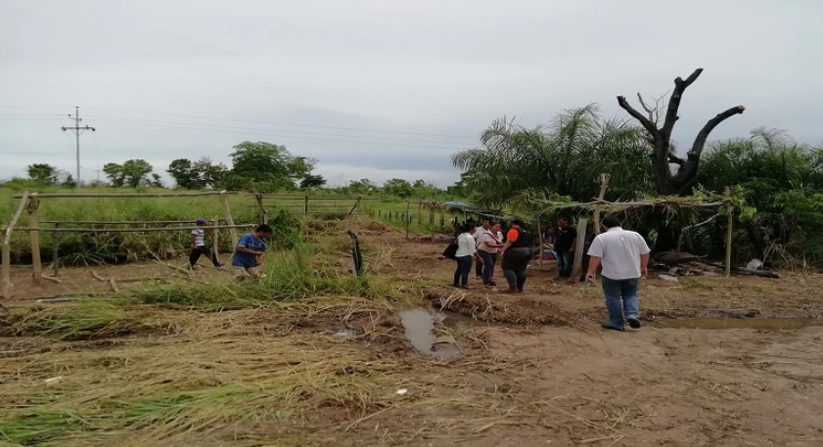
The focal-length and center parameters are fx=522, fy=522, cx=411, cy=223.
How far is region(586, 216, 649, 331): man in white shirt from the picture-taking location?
6191mm

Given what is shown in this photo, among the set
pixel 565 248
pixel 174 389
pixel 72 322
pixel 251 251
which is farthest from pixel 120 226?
pixel 565 248

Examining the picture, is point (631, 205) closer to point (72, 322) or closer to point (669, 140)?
point (669, 140)

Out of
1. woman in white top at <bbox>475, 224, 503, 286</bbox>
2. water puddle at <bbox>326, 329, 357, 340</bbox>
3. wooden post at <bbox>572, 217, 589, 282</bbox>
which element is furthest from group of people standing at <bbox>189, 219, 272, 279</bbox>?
wooden post at <bbox>572, 217, 589, 282</bbox>

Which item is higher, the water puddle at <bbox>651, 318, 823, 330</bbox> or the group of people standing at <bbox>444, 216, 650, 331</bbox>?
the group of people standing at <bbox>444, 216, 650, 331</bbox>

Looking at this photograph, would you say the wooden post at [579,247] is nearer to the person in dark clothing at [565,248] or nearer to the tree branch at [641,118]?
the person in dark clothing at [565,248]

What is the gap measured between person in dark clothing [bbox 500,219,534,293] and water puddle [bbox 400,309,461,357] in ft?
6.48

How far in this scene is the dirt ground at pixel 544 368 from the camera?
3.63m

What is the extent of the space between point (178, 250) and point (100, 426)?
32.8 ft

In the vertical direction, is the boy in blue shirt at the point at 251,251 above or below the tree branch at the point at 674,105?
below

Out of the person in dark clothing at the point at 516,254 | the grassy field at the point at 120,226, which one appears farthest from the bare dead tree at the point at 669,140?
the grassy field at the point at 120,226

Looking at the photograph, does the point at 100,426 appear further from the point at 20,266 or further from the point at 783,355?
the point at 20,266

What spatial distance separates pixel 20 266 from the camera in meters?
11.4

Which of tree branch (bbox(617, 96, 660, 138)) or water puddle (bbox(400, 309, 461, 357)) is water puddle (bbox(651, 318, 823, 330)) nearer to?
water puddle (bbox(400, 309, 461, 357))

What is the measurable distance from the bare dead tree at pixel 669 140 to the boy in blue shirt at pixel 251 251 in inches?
370
